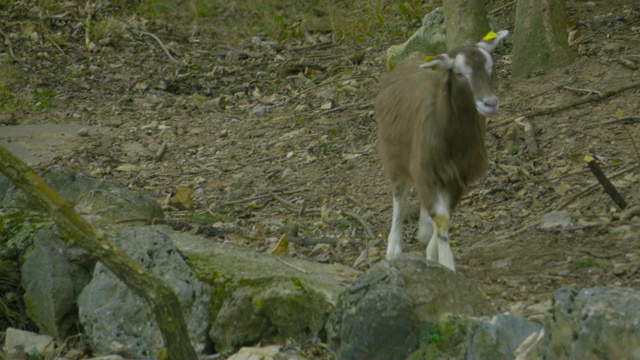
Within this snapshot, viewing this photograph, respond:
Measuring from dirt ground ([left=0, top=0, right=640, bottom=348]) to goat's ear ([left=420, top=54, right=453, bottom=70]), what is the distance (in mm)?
1465

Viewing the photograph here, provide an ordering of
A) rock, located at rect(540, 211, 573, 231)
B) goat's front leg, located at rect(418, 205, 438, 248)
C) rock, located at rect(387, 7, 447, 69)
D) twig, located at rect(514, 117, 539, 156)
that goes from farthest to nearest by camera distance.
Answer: rock, located at rect(387, 7, 447, 69), twig, located at rect(514, 117, 539, 156), goat's front leg, located at rect(418, 205, 438, 248), rock, located at rect(540, 211, 573, 231)

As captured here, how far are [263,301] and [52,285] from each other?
1.79 meters

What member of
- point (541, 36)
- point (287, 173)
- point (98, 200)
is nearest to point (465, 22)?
point (541, 36)

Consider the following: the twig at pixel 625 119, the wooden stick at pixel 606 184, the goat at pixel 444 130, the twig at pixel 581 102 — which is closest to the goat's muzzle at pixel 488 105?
the goat at pixel 444 130

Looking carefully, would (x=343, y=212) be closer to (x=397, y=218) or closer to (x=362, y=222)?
(x=362, y=222)

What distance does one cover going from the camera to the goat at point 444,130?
7.08m

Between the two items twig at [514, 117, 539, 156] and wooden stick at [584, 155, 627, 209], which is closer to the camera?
wooden stick at [584, 155, 627, 209]

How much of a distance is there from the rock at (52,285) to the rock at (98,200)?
0.90 meters

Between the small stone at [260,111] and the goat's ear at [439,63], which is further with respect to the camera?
the small stone at [260,111]

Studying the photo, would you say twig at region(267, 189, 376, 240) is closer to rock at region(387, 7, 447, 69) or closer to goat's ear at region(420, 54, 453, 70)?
goat's ear at region(420, 54, 453, 70)

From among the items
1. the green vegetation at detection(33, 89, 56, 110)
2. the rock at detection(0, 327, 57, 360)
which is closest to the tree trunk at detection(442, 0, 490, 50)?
the rock at detection(0, 327, 57, 360)

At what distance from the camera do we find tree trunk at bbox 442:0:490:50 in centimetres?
1083

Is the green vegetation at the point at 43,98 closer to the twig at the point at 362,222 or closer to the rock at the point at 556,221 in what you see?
the twig at the point at 362,222

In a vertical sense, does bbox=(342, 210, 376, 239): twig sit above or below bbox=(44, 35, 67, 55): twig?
above
